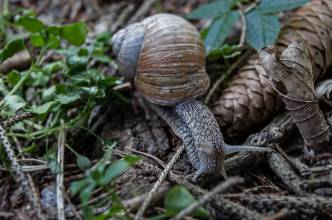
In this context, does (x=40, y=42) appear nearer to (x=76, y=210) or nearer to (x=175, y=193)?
(x=76, y=210)

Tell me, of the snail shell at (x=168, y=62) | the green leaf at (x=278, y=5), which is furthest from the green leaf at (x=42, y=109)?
the green leaf at (x=278, y=5)

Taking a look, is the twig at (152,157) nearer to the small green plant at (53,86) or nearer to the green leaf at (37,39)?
the small green plant at (53,86)

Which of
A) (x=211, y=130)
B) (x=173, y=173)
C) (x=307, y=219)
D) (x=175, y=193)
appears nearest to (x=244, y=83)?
(x=211, y=130)

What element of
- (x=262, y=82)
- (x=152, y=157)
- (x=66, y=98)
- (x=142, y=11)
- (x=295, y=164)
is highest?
(x=142, y=11)

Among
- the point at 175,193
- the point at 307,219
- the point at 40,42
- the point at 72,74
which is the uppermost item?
the point at 40,42

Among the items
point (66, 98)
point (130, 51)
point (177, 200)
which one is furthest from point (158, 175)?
point (130, 51)

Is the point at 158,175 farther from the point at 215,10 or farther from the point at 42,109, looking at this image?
the point at 215,10
